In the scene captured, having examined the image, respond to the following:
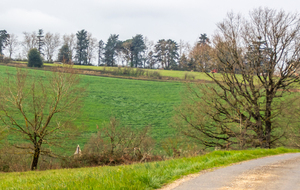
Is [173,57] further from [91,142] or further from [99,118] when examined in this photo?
[91,142]

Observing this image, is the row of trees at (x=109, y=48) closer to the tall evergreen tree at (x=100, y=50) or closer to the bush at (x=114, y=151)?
the tall evergreen tree at (x=100, y=50)

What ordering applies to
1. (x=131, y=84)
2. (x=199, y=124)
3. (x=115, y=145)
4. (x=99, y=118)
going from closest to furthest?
(x=115, y=145)
(x=199, y=124)
(x=99, y=118)
(x=131, y=84)

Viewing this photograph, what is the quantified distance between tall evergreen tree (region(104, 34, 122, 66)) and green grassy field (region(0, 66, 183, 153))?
118ft

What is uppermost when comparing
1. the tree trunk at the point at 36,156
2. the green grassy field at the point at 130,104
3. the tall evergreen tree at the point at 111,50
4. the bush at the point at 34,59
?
the tall evergreen tree at the point at 111,50

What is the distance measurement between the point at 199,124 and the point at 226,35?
28.8 feet

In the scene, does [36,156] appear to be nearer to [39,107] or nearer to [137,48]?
[39,107]

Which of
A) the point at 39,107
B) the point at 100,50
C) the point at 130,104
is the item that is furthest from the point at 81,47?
the point at 39,107

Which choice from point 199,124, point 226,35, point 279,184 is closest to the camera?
point 279,184

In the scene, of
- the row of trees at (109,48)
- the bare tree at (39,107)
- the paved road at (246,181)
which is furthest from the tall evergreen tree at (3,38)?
the paved road at (246,181)

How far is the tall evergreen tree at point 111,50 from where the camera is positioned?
98.2m

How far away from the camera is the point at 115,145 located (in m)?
22.6

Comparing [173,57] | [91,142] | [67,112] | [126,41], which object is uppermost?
[126,41]

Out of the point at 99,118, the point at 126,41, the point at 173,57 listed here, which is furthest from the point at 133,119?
the point at 126,41

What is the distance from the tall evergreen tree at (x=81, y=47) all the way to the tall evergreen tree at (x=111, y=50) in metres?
7.64
